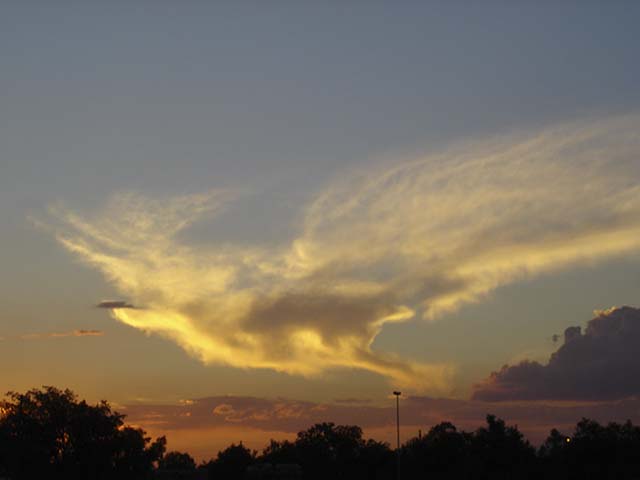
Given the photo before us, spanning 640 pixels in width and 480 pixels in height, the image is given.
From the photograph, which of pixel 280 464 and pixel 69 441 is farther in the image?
pixel 280 464

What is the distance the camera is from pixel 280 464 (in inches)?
5374

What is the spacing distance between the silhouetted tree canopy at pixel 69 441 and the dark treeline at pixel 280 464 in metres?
0.13

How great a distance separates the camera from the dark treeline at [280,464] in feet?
387

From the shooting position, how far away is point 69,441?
120812 mm

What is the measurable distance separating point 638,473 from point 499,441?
93.6ft

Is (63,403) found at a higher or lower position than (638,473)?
higher

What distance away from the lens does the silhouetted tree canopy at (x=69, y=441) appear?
11544cm

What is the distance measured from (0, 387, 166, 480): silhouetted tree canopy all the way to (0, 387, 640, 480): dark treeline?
5.1 inches

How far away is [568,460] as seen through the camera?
139375 millimetres

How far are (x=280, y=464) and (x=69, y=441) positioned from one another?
1285 inches

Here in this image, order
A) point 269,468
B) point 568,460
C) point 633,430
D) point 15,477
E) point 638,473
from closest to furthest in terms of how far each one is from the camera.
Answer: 1. point 15,477
2. point 269,468
3. point 638,473
4. point 568,460
5. point 633,430

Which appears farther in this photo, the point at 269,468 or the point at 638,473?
the point at 638,473

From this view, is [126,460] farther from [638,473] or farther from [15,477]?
[638,473]

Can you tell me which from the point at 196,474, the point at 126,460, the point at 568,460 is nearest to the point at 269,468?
the point at 196,474
